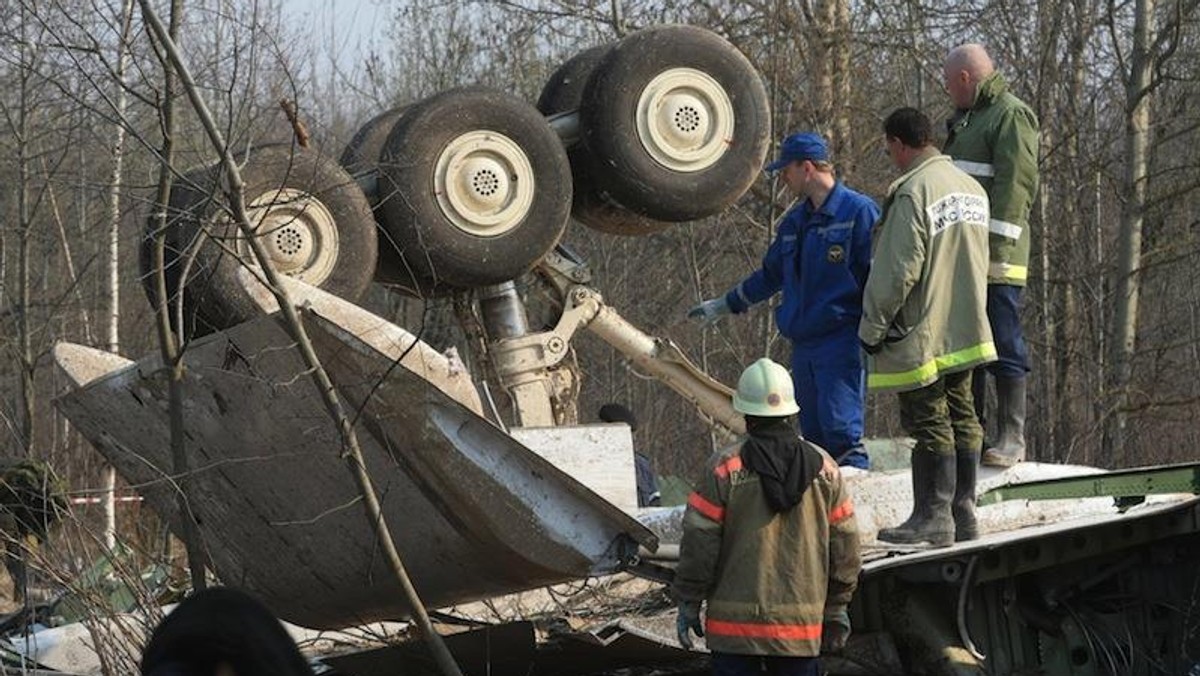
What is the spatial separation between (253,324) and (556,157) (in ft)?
6.56

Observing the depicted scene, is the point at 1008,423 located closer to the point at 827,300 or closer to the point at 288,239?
the point at 827,300

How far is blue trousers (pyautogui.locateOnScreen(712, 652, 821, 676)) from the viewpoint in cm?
556

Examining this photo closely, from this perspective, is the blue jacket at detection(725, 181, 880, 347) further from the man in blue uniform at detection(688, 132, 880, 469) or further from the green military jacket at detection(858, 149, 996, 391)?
the green military jacket at detection(858, 149, 996, 391)

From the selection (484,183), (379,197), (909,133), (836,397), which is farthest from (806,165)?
(379,197)

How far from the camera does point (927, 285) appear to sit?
650cm

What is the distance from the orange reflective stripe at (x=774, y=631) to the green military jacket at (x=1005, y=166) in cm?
238

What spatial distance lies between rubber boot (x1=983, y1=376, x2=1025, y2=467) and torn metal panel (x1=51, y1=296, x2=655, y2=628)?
6.54ft

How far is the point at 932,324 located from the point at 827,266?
1106mm

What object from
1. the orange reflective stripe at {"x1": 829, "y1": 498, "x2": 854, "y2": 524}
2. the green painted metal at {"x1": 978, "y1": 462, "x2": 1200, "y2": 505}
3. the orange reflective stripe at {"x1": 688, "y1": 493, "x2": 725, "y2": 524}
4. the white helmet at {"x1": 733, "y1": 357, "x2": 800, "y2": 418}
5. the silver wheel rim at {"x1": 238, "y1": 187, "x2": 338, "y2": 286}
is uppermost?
the silver wheel rim at {"x1": 238, "y1": 187, "x2": 338, "y2": 286}

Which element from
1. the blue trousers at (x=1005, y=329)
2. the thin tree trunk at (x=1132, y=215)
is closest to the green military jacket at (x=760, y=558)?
the blue trousers at (x=1005, y=329)

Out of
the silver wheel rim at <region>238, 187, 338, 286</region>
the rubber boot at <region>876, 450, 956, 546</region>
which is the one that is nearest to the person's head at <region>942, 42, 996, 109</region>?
the rubber boot at <region>876, 450, 956, 546</region>

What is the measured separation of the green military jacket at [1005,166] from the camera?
7297 millimetres

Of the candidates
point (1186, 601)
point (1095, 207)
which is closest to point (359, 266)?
point (1186, 601)

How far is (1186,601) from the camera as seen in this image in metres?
6.84
